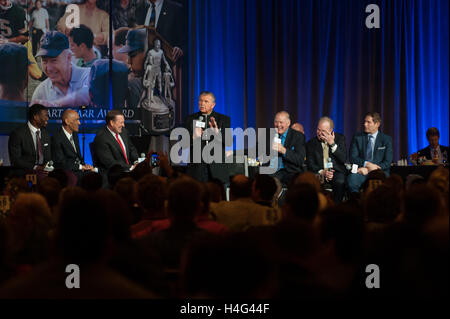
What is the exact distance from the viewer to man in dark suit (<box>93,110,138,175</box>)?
670 cm

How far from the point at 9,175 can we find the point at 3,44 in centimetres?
359

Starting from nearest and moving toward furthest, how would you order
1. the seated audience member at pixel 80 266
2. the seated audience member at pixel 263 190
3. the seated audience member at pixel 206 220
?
the seated audience member at pixel 80 266, the seated audience member at pixel 206 220, the seated audience member at pixel 263 190

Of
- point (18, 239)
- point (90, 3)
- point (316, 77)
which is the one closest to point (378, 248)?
point (18, 239)

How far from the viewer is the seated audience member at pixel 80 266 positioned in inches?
54.6

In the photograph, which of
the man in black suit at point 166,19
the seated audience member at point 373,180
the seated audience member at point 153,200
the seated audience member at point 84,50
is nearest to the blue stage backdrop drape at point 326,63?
the man in black suit at point 166,19

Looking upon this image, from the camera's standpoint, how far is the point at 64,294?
1.42m

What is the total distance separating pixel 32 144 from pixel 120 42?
3119mm

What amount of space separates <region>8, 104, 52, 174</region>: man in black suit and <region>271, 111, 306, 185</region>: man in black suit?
282 centimetres

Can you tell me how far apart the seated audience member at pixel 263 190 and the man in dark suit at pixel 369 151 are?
315cm

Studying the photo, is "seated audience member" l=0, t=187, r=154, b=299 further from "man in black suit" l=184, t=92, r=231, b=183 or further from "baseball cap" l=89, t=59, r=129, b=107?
"baseball cap" l=89, t=59, r=129, b=107

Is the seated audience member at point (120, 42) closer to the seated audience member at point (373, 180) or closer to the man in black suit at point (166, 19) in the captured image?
the man in black suit at point (166, 19)

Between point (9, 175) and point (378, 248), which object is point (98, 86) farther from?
point (378, 248)
